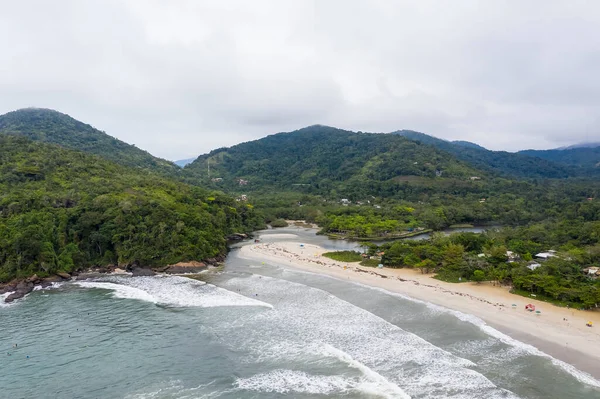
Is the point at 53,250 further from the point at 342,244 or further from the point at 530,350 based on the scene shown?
the point at 530,350

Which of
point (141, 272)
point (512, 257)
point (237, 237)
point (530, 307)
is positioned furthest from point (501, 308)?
point (237, 237)

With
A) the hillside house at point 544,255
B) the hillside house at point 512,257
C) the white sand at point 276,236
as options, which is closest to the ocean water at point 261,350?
the hillside house at point 512,257

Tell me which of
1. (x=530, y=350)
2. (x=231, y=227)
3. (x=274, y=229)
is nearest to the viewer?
(x=530, y=350)

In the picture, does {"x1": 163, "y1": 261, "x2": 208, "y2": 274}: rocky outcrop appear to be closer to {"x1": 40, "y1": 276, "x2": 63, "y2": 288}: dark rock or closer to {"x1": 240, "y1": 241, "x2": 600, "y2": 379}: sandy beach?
{"x1": 240, "y1": 241, "x2": 600, "y2": 379}: sandy beach

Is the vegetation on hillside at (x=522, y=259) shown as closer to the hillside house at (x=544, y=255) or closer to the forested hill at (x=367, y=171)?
the hillside house at (x=544, y=255)

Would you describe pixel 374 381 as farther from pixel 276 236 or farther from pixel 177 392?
pixel 276 236

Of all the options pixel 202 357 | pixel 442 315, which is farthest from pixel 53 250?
pixel 442 315
